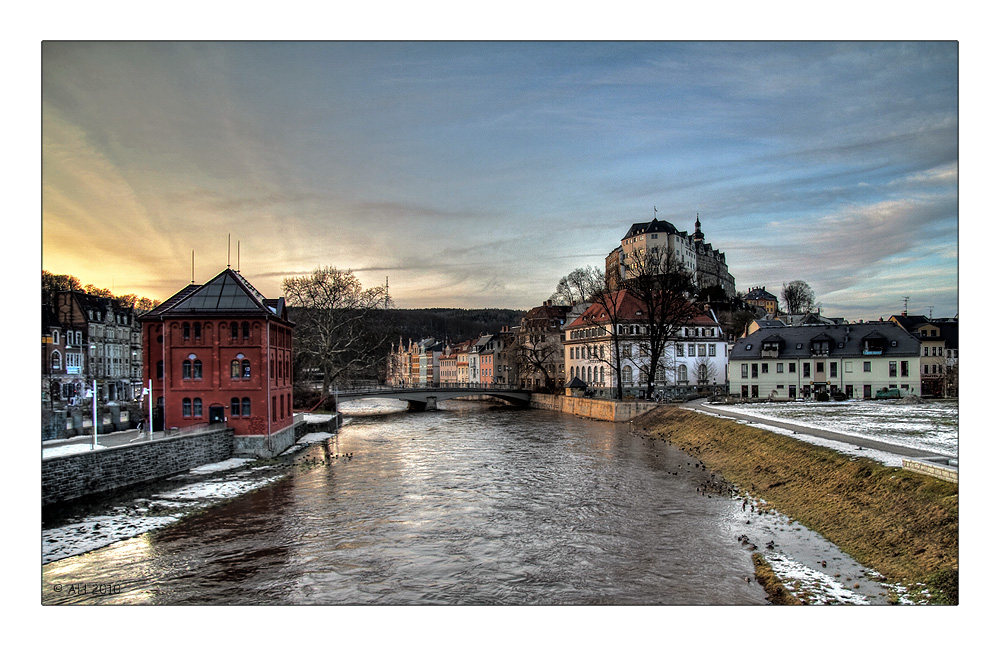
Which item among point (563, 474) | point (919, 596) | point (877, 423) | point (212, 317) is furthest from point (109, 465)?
point (877, 423)

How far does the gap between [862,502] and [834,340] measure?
34345 millimetres

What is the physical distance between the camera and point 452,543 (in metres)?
15.3

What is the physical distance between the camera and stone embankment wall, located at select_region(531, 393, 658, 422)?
44188 mm

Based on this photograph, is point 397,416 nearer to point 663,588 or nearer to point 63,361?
point 63,361

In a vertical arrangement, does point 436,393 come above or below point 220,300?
below

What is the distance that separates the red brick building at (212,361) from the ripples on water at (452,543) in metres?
4.78

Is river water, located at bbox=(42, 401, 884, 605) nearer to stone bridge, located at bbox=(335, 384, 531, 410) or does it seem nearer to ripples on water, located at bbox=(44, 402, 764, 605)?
ripples on water, located at bbox=(44, 402, 764, 605)

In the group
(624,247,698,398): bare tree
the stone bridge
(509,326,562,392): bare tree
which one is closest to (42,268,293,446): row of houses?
(624,247,698,398): bare tree

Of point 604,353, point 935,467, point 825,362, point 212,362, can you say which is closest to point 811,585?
point 935,467

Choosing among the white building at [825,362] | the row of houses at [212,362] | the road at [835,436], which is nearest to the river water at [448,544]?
the road at [835,436]

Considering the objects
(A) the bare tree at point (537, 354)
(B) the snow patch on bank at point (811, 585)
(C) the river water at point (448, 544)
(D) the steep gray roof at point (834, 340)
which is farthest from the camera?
(A) the bare tree at point (537, 354)

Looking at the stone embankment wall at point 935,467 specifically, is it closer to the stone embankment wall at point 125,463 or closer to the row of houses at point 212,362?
the stone embankment wall at point 125,463

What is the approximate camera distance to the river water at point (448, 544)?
12336 mm

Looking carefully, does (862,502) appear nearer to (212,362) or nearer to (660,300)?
(212,362)
